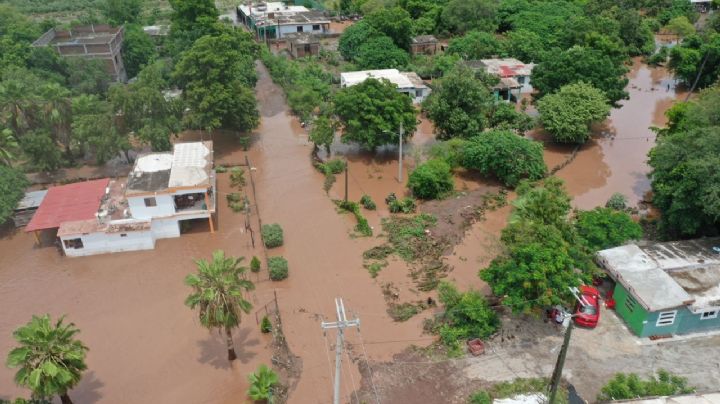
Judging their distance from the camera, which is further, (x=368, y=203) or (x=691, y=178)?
(x=368, y=203)

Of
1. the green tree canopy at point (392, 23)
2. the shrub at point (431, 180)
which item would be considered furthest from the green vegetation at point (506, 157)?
the green tree canopy at point (392, 23)

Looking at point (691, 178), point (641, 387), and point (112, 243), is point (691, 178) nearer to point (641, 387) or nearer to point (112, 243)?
point (641, 387)

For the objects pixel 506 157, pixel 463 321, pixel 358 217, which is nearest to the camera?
pixel 463 321

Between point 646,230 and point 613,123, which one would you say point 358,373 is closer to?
point 646,230

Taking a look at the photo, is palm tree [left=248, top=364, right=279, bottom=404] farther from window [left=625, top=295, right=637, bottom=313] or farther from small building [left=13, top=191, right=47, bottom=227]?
small building [left=13, top=191, right=47, bottom=227]

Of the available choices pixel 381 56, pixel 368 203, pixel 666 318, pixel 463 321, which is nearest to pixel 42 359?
pixel 463 321

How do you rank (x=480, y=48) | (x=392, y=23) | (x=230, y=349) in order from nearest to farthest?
(x=230, y=349) → (x=480, y=48) → (x=392, y=23)

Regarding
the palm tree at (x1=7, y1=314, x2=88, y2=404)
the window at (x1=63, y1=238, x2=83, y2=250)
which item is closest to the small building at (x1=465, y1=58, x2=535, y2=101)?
the window at (x1=63, y1=238, x2=83, y2=250)
